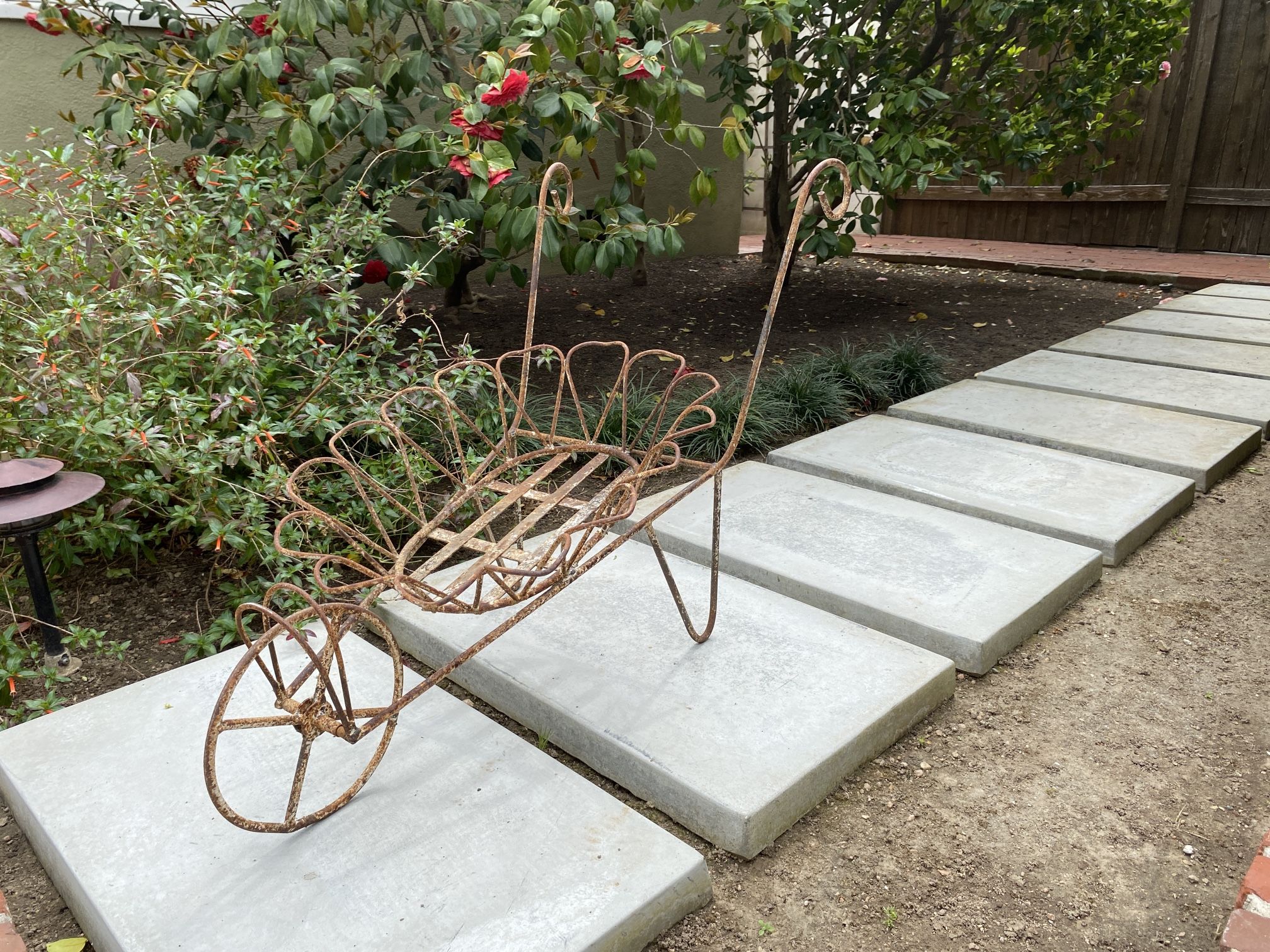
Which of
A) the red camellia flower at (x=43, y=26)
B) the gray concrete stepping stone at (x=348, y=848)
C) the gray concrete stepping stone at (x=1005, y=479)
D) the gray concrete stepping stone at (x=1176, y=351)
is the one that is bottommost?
the gray concrete stepping stone at (x=348, y=848)

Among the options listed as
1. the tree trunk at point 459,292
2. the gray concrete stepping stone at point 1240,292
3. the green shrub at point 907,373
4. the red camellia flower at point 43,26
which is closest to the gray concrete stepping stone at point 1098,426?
the green shrub at point 907,373

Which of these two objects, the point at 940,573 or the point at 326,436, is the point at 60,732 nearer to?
the point at 326,436

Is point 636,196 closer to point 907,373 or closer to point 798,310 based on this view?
point 798,310

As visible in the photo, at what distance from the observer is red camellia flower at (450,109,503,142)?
9.37 feet

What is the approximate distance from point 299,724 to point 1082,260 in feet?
26.1

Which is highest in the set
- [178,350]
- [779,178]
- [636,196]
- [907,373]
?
[779,178]

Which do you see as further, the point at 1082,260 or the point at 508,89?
the point at 1082,260

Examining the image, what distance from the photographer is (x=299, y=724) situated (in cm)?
143

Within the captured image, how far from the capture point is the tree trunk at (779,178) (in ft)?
17.0

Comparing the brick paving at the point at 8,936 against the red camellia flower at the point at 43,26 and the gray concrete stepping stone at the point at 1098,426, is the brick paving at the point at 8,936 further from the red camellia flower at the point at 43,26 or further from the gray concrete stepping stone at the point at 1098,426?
the gray concrete stepping stone at the point at 1098,426

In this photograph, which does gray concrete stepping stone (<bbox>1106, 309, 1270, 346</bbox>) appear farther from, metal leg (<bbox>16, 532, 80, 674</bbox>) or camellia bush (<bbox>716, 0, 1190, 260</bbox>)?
metal leg (<bbox>16, 532, 80, 674</bbox>)

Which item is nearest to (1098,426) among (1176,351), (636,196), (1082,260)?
(1176,351)

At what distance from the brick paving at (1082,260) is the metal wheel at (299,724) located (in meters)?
6.44

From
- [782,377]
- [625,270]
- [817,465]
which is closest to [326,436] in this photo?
[817,465]
